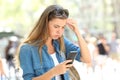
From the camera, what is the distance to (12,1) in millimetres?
8703

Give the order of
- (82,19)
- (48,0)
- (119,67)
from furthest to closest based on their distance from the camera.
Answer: (82,19) < (48,0) < (119,67)

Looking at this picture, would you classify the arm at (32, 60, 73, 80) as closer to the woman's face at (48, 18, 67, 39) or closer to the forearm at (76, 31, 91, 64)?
the woman's face at (48, 18, 67, 39)

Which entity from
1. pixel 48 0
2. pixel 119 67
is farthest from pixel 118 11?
pixel 119 67

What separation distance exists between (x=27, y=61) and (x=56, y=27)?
224 mm

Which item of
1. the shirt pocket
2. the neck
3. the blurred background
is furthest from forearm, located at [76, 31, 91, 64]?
the blurred background

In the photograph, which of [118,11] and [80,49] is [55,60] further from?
[118,11]

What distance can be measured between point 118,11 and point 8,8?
2.80 meters

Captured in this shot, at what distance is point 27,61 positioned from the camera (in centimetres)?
189

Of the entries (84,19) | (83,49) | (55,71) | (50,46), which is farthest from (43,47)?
(84,19)

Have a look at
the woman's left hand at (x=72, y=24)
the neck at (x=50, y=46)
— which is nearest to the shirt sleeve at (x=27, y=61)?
the neck at (x=50, y=46)

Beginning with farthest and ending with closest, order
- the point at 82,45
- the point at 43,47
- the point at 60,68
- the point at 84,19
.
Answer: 1. the point at 84,19
2. the point at 82,45
3. the point at 43,47
4. the point at 60,68

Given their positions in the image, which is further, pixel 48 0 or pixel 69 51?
pixel 48 0

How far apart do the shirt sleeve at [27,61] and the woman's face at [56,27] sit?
147 mm

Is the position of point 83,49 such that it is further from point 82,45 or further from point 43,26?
point 43,26
